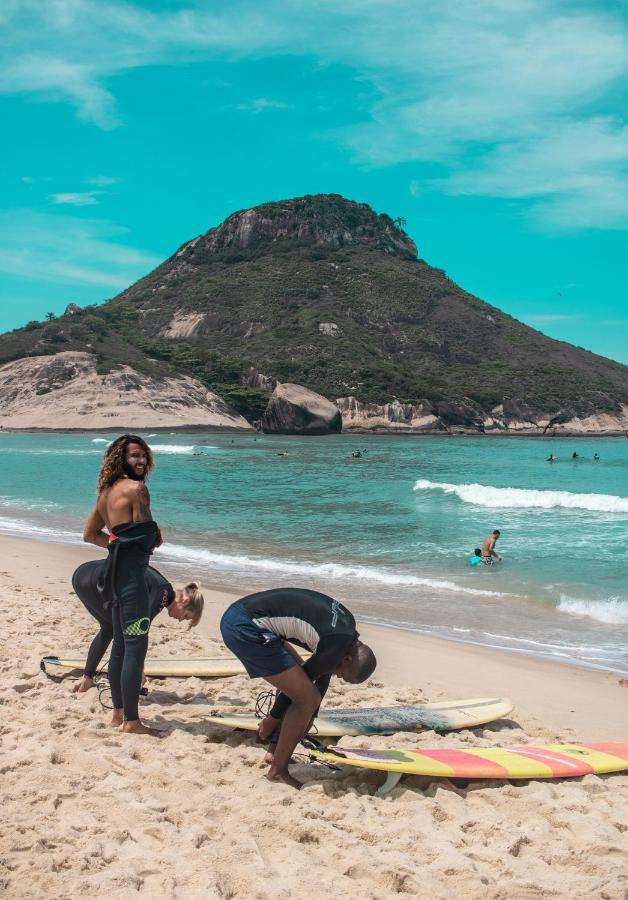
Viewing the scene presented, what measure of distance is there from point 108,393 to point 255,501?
62.8 meters

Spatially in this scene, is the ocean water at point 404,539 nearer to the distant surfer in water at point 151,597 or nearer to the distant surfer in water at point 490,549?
the distant surfer in water at point 490,549

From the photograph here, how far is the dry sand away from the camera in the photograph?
2.95 meters

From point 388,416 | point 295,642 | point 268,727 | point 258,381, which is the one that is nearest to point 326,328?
point 258,381

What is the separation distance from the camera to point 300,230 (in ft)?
447

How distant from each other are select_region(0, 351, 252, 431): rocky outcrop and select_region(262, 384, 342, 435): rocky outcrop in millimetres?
6799

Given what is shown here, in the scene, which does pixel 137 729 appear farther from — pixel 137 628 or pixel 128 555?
pixel 128 555

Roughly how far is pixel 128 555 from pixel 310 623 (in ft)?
4.22

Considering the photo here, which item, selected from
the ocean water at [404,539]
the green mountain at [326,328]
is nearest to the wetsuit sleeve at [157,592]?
the ocean water at [404,539]

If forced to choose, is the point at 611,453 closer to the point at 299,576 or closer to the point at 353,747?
the point at 299,576

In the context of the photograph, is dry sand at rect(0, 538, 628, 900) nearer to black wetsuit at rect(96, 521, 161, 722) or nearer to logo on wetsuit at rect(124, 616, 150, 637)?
black wetsuit at rect(96, 521, 161, 722)

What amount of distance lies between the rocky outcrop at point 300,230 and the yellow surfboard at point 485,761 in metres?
137

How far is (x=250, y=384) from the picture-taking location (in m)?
94.9

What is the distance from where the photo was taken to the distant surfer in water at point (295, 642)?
12.0 feet

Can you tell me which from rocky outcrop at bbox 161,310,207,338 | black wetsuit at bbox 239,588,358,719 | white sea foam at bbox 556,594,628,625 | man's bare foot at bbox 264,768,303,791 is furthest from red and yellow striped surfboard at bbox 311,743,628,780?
rocky outcrop at bbox 161,310,207,338
